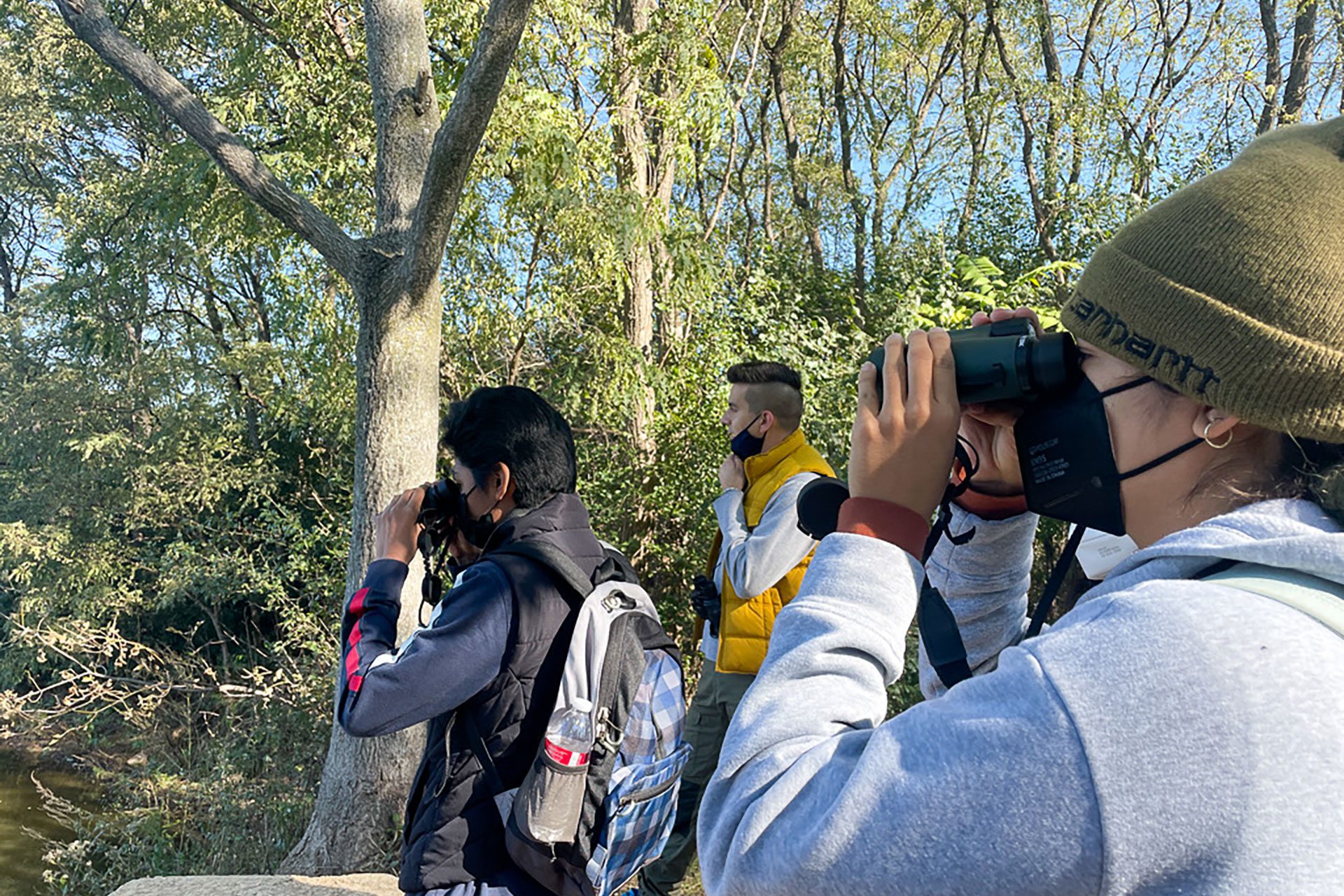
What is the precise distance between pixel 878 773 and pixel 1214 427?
0.48 metres

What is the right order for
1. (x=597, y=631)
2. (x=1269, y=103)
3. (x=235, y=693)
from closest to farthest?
(x=597, y=631)
(x=235, y=693)
(x=1269, y=103)

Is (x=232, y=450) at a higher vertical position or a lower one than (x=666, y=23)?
lower

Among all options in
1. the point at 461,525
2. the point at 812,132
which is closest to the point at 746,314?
the point at 461,525

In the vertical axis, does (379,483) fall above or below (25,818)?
above

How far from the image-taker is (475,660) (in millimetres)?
2234

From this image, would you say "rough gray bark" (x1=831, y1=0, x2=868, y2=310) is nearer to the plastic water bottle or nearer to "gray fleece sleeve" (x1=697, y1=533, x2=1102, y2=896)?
the plastic water bottle

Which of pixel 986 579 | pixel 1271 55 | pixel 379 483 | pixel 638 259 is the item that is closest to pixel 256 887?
pixel 379 483

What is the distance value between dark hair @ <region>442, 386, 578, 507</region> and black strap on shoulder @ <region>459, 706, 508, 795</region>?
57cm

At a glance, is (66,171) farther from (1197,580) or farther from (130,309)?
(1197,580)

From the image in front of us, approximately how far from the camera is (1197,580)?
0.83 metres

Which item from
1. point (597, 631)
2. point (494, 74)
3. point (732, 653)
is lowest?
point (732, 653)

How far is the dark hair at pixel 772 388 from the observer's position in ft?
14.9

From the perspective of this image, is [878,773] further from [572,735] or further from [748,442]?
[748,442]

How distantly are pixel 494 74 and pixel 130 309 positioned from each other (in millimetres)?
9837
